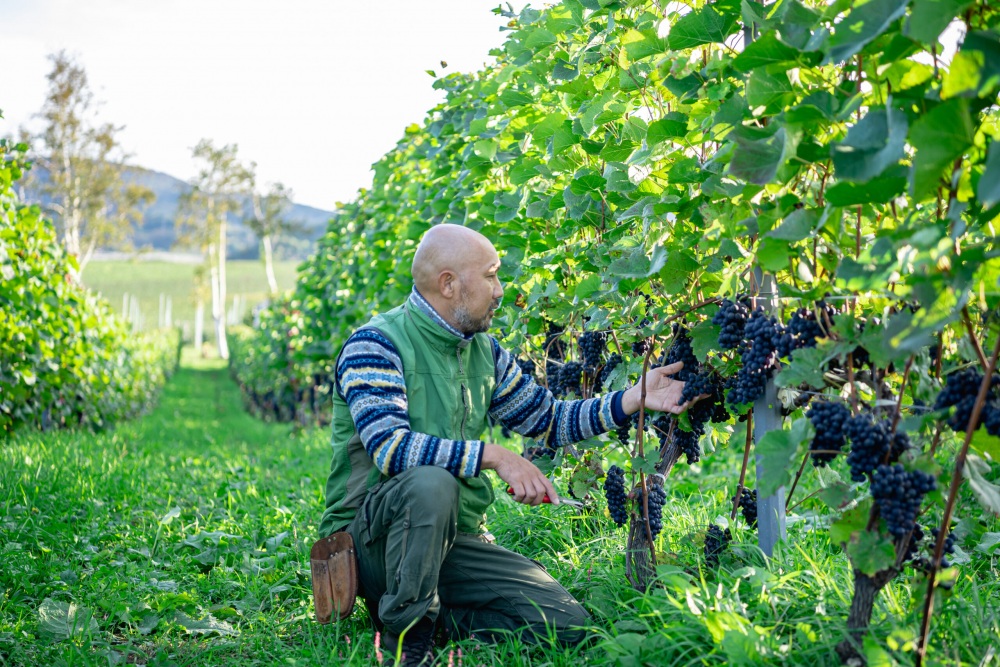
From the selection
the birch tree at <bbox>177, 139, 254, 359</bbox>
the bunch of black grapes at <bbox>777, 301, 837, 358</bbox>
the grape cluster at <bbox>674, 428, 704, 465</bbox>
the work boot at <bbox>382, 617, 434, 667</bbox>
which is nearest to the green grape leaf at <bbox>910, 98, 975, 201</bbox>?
the bunch of black grapes at <bbox>777, 301, 837, 358</bbox>

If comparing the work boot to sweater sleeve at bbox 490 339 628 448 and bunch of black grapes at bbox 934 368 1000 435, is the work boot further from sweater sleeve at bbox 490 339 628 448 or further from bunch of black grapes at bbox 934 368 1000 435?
bunch of black grapes at bbox 934 368 1000 435

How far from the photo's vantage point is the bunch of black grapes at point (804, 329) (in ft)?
6.91

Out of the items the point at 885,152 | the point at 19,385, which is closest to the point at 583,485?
the point at 885,152

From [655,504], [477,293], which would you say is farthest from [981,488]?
[477,293]

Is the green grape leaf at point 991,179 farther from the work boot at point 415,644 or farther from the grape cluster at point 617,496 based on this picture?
the work boot at point 415,644

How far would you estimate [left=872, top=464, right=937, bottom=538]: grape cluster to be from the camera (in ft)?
6.14

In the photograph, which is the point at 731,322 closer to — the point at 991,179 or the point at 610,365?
the point at 610,365

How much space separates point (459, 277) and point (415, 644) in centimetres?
124

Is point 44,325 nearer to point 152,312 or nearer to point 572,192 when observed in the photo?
point 572,192

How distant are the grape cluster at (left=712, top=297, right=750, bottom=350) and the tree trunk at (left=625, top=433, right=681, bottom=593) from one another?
0.66 metres

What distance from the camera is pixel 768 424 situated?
2486 mm

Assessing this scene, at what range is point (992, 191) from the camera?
4.48ft

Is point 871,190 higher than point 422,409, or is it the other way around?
point 871,190

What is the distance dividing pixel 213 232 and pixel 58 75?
647 inches
